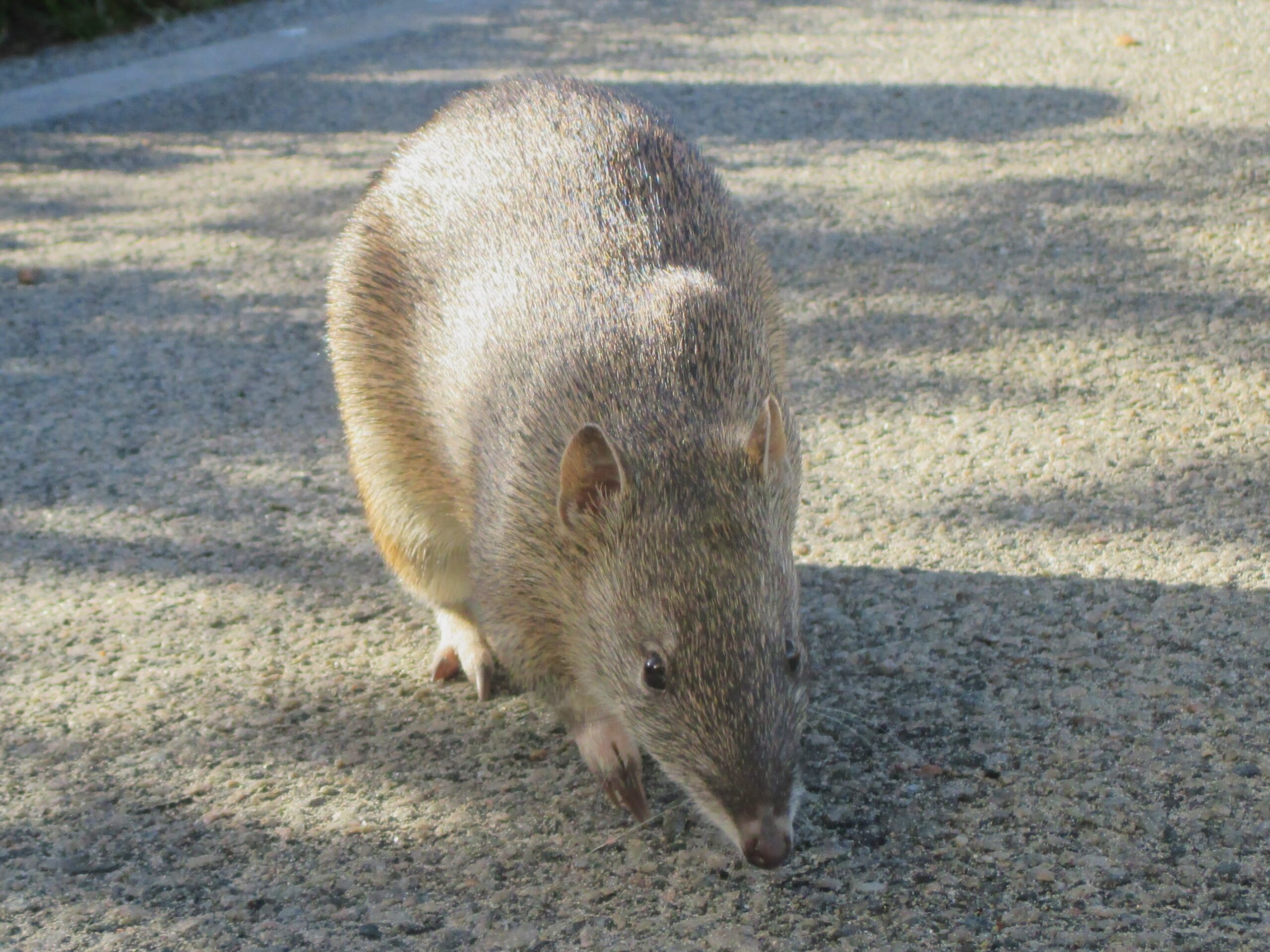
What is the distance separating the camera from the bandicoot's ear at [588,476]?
283cm

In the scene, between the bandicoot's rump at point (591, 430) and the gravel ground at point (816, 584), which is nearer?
the bandicoot's rump at point (591, 430)

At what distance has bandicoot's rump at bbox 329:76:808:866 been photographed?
273 cm

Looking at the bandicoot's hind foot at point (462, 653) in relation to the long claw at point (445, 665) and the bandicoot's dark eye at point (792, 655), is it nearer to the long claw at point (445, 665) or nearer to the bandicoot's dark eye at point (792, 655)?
the long claw at point (445, 665)

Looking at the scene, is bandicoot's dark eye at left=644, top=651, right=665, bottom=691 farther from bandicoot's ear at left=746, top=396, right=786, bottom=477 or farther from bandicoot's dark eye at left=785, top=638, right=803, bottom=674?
bandicoot's ear at left=746, top=396, right=786, bottom=477

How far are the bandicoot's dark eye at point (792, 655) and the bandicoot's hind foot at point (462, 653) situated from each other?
1.20 metres

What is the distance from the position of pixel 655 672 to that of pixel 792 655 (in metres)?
0.30

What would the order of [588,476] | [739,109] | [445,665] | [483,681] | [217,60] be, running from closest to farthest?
[588,476] → [483,681] → [445,665] → [739,109] → [217,60]

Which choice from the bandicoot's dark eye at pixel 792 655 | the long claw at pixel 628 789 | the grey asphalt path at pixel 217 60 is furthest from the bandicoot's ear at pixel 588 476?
the grey asphalt path at pixel 217 60

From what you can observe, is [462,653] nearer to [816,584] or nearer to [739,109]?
[816,584]

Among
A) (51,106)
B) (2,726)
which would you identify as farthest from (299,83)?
(2,726)

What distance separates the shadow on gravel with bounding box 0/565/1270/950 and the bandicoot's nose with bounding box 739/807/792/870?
33 cm

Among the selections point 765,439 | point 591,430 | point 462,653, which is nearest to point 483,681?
point 462,653

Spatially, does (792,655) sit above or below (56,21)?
below

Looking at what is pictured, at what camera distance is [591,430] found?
282 centimetres
